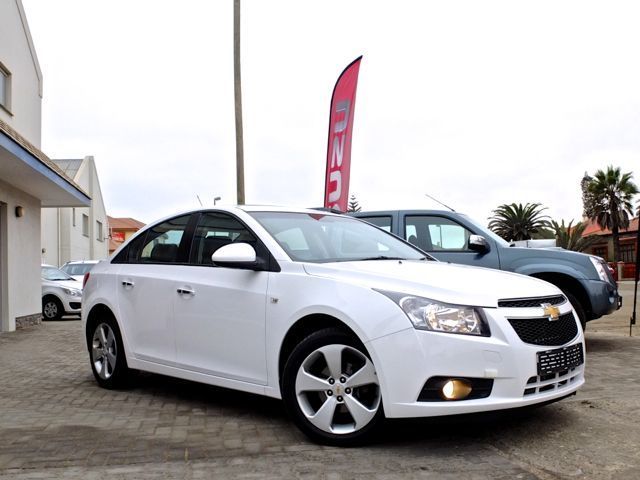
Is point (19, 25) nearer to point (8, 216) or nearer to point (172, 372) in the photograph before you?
point (8, 216)

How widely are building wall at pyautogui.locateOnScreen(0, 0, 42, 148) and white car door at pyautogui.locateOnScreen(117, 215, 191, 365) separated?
24.9 feet

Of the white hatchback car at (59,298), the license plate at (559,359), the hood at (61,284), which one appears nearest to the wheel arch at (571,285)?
the license plate at (559,359)

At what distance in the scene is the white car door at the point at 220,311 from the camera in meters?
4.41

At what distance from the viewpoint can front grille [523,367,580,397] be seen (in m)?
3.70

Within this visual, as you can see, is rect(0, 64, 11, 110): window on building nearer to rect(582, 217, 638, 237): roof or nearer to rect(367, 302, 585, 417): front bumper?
rect(367, 302, 585, 417): front bumper

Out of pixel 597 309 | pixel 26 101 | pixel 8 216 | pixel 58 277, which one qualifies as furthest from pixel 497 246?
pixel 58 277

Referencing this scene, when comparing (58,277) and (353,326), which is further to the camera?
(58,277)

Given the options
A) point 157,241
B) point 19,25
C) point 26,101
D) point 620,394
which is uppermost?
point 19,25

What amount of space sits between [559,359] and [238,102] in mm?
10988

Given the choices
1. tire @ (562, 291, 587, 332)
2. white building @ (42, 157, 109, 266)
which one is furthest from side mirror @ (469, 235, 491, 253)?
white building @ (42, 157, 109, 266)

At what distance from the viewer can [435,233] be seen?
8352 mm

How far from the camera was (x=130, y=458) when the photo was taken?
3.77 m

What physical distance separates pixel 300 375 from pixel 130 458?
3.59 ft

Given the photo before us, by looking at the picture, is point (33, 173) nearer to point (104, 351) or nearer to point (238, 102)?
point (238, 102)
